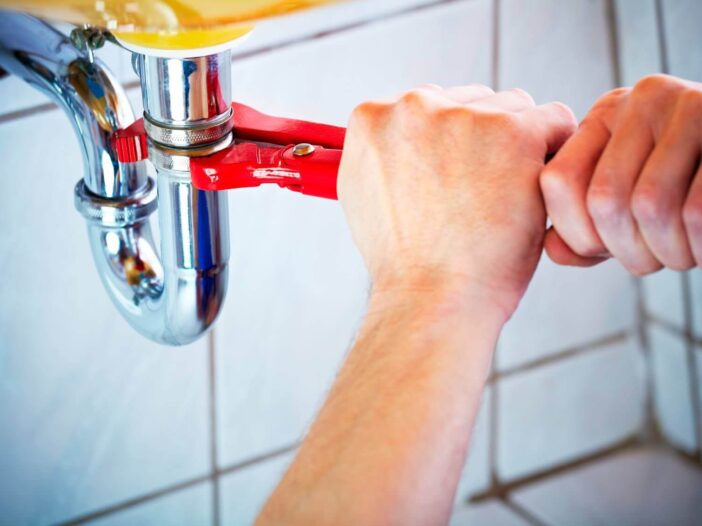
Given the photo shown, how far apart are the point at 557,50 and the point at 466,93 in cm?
32

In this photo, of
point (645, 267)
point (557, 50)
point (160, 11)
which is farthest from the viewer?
point (557, 50)

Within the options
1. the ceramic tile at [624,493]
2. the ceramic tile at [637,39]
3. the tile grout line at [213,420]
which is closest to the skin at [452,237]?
the tile grout line at [213,420]

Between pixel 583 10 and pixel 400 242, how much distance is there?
0.39 m

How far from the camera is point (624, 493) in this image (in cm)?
81

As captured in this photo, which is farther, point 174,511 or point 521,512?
point 521,512

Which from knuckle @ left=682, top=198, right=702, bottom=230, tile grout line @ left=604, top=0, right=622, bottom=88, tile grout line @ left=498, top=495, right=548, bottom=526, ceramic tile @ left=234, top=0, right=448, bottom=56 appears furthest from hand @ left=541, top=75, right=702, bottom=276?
tile grout line @ left=498, top=495, right=548, bottom=526

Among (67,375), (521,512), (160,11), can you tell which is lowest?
(521,512)

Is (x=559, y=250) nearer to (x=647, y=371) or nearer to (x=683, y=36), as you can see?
(x=683, y=36)

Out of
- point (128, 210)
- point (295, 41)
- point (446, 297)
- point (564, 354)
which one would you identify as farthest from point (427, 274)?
point (564, 354)

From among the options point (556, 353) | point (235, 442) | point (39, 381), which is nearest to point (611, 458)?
point (556, 353)

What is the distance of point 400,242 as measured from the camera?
0.36 meters

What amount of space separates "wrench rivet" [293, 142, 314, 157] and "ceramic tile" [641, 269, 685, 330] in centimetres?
51

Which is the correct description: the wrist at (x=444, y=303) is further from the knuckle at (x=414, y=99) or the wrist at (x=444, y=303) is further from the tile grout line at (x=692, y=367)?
the tile grout line at (x=692, y=367)

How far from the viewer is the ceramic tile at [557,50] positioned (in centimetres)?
65
